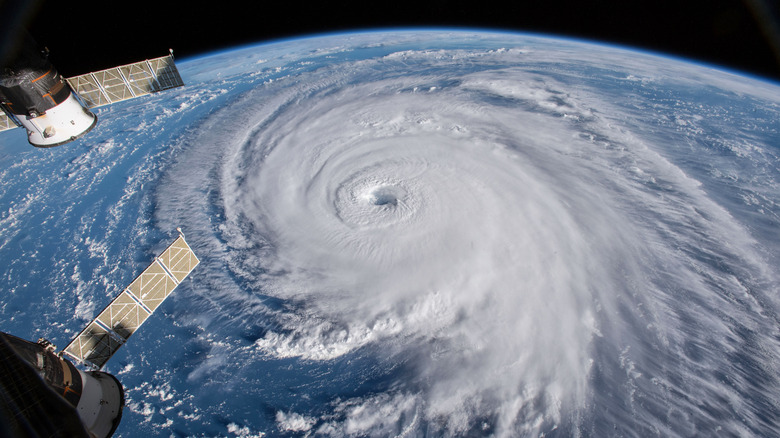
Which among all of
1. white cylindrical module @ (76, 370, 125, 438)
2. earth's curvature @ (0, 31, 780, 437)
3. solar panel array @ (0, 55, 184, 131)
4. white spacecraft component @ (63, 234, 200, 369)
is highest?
solar panel array @ (0, 55, 184, 131)

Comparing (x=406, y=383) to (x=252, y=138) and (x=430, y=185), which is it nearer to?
(x=430, y=185)

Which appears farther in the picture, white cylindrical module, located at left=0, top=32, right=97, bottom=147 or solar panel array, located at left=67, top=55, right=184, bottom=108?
solar panel array, located at left=67, top=55, right=184, bottom=108

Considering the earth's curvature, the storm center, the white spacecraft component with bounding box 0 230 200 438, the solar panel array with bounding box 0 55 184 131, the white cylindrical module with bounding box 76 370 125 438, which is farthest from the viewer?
the storm center

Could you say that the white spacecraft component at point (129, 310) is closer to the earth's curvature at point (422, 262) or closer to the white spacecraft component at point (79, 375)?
the white spacecraft component at point (79, 375)

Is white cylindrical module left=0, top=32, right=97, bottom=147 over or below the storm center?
over

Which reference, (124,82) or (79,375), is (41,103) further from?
(79,375)

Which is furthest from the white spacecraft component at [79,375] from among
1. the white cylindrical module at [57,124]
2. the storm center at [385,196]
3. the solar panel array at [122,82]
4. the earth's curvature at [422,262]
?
the storm center at [385,196]

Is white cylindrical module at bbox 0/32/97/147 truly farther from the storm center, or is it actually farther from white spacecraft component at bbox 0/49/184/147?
the storm center

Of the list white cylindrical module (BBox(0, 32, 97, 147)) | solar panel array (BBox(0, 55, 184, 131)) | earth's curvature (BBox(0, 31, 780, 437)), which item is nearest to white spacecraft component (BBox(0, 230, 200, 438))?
earth's curvature (BBox(0, 31, 780, 437))
